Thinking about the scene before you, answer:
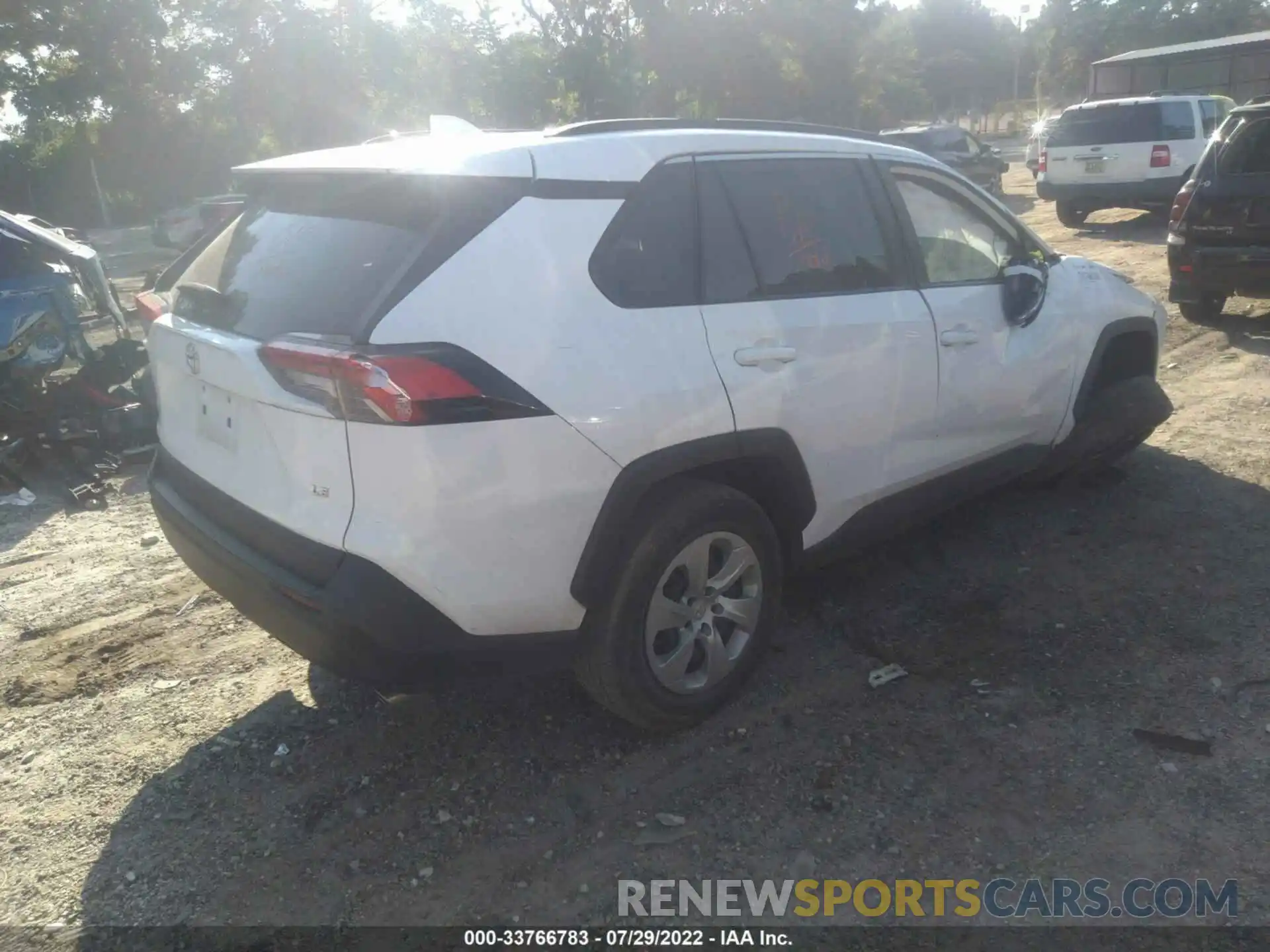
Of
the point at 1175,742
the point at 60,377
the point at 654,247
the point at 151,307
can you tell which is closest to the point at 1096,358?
the point at 1175,742

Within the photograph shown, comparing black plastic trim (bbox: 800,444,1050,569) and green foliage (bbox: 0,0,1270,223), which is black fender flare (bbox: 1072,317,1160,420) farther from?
green foliage (bbox: 0,0,1270,223)

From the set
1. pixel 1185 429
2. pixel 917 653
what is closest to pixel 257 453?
pixel 917 653

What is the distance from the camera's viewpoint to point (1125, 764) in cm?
319

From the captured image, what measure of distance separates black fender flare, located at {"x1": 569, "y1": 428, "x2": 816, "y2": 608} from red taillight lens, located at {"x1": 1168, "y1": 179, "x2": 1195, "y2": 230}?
678 cm

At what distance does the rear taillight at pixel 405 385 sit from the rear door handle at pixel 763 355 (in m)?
0.81

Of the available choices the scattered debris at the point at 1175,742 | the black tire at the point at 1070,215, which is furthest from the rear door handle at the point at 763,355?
the black tire at the point at 1070,215

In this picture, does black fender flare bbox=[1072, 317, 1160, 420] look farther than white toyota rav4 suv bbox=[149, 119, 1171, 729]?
Yes

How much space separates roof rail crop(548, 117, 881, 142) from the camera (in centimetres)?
332

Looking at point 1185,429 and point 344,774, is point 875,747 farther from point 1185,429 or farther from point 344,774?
point 1185,429

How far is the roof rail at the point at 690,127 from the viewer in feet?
10.9

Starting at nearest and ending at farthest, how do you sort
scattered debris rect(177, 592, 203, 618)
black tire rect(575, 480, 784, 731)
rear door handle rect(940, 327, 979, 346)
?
black tire rect(575, 480, 784, 731) → rear door handle rect(940, 327, 979, 346) → scattered debris rect(177, 592, 203, 618)

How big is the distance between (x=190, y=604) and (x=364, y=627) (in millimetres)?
2229

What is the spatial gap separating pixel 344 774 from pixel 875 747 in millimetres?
1705

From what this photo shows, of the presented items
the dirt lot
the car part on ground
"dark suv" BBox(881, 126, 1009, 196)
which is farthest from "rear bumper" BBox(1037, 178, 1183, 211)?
the car part on ground
